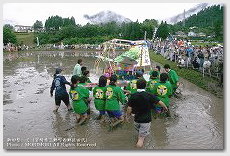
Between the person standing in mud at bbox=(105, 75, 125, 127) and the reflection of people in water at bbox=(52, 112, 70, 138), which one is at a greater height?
the person standing in mud at bbox=(105, 75, 125, 127)

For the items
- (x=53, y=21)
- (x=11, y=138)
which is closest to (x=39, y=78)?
(x=11, y=138)

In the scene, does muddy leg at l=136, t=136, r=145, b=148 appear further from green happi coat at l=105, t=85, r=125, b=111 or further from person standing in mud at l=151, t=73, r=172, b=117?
person standing in mud at l=151, t=73, r=172, b=117

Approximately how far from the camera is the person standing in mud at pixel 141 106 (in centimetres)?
687

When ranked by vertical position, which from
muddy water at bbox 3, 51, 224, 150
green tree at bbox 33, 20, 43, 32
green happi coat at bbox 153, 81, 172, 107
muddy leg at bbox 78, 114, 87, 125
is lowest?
muddy water at bbox 3, 51, 224, 150

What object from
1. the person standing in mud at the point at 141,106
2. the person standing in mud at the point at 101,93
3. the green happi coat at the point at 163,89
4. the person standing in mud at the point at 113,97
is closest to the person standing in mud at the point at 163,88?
the green happi coat at the point at 163,89

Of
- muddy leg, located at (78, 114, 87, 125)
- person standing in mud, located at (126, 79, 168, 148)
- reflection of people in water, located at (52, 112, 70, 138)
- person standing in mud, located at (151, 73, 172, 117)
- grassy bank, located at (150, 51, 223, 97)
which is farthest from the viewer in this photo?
grassy bank, located at (150, 51, 223, 97)

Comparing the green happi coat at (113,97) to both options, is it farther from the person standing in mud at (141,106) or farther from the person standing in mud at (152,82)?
the person standing in mud at (152,82)

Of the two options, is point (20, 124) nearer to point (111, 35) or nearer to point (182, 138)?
point (182, 138)

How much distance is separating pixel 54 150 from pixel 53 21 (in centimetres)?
9026

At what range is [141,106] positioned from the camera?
6930 mm

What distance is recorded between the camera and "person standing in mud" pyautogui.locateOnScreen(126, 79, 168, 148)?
6.87m

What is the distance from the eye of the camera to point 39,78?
1861cm

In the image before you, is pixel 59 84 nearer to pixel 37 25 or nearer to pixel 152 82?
pixel 152 82

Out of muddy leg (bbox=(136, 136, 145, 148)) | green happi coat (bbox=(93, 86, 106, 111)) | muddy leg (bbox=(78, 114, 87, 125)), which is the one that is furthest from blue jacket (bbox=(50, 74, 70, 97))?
muddy leg (bbox=(136, 136, 145, 148))
